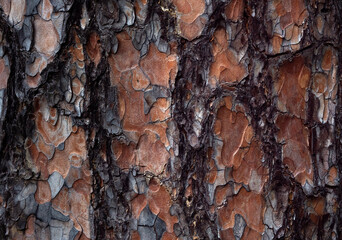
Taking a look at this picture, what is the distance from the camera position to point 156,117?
0.67 meters

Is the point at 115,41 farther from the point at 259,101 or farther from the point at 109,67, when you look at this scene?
the point at 259,101

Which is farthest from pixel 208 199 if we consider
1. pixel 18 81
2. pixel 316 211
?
pixel 18 81

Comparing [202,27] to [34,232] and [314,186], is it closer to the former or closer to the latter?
[314,186]

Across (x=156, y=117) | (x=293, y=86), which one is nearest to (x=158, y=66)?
(x=156, y=117)

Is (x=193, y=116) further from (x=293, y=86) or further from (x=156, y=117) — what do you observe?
(x=293, y=86)

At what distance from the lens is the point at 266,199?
0.69 meters

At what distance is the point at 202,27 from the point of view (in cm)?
66

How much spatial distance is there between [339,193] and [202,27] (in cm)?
36

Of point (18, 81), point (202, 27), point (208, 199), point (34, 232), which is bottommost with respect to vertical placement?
point (34, 232)

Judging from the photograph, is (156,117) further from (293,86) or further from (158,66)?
(293,86)

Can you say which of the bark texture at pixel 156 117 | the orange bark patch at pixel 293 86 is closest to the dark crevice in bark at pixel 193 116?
the bark texture at pixel 156 117

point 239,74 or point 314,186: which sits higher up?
point 239,74

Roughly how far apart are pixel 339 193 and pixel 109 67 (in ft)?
1.43

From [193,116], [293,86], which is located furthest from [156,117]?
[293,86]
